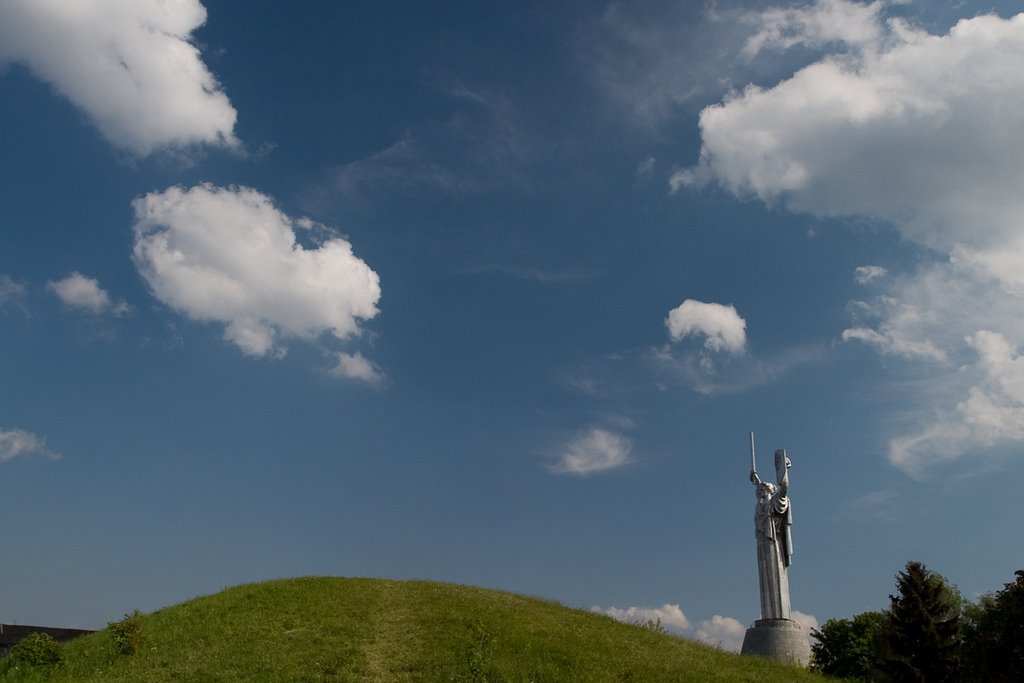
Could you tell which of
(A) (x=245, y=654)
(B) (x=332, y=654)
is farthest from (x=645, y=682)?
(A) (x=245, y=654)

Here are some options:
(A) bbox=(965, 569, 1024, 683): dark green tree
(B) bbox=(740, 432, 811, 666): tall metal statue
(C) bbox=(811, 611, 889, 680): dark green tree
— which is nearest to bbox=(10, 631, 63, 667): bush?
(B) bbox=(740, 432, 811, 666): tall metal statue

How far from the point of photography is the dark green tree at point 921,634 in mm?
43406

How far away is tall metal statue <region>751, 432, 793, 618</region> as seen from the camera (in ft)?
124

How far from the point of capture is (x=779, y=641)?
36.1m

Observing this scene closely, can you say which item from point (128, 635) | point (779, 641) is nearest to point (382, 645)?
point (128, 635)

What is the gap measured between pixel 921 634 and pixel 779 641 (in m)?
14.0

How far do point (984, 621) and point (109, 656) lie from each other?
4835cm

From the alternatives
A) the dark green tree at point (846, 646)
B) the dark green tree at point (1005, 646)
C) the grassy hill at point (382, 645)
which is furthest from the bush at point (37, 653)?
the dark green tree at point (846, 646)

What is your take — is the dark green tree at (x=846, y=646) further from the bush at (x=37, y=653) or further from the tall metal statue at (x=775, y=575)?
the bush at (x=37, y=653)

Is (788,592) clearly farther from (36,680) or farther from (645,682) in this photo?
(36,680)

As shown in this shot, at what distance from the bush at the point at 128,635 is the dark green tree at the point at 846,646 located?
161ft

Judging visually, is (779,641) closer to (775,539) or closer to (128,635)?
(775,539)

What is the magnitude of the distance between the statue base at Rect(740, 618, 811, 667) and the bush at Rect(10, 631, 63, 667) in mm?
28672

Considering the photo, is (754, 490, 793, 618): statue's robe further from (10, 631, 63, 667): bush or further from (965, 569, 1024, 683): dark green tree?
(10, 631, 63, 667): bush
